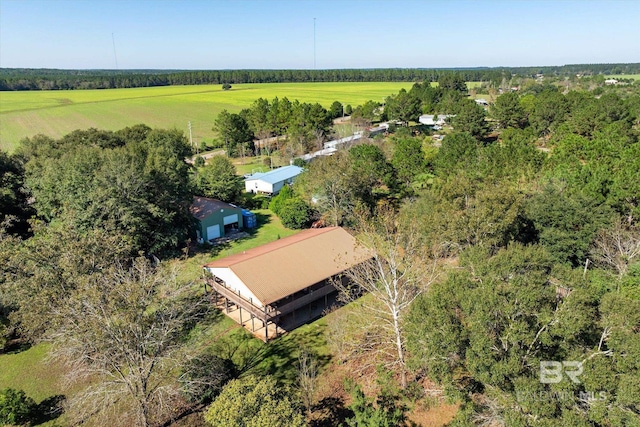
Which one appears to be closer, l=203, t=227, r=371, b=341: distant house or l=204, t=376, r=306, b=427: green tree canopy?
l=204, t=376, r=306, b=427: green tree canopy

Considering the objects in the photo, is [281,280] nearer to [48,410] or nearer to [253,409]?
[253,409]

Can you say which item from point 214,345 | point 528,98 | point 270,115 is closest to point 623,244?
point 214,345

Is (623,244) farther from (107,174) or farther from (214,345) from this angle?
(107,174)

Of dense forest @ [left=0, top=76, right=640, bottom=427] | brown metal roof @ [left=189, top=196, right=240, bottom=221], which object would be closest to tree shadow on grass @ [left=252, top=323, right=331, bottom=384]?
dense forest @ [left=0, top=76, right=640, bottom=427]

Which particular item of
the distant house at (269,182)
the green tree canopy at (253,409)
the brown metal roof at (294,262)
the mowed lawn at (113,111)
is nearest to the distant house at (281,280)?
the brown metal roof at (294,262)

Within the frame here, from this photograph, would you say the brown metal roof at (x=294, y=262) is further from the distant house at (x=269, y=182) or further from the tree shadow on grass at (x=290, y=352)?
the distant house at (x=269, y=182)

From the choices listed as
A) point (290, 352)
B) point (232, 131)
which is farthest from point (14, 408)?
point (232, 131)

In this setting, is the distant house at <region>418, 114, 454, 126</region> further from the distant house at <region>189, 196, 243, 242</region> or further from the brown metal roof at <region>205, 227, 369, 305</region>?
the brown metal roof at <region>205, 227, 369, 305</region>
